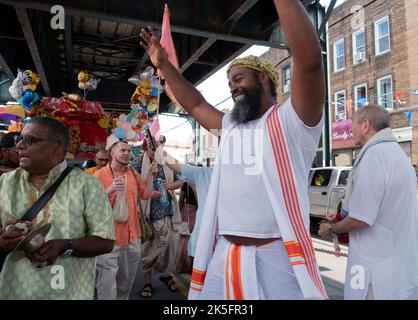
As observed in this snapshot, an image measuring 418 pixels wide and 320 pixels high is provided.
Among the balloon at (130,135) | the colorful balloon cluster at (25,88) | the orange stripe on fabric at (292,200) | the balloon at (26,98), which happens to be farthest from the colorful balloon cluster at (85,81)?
the orange stripe on fabric at (292,200)

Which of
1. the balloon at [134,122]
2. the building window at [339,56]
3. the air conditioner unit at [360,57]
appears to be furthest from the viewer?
the building window at [339,56]

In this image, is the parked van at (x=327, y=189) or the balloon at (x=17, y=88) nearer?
the balloon at (x=17, y=88)

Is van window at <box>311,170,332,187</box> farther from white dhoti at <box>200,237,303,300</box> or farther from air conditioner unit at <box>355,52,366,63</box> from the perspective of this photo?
air conditioner unit at <box>355,52,366,63</box>

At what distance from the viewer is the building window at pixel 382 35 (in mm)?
20391

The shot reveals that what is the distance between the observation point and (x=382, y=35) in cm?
2089

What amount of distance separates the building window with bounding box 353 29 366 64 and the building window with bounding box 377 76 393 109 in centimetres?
204

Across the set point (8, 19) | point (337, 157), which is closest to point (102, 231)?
point (8, 19)

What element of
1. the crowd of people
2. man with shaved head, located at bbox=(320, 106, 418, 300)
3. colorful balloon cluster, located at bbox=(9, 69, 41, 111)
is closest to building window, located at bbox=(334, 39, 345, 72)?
colorful balloon cluster, located at bbox=(9, 69, 41, 111)

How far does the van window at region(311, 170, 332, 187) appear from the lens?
11.1 metres

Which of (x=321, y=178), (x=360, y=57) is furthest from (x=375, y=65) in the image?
(x=321, y=178)

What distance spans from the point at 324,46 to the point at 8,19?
6.00 m

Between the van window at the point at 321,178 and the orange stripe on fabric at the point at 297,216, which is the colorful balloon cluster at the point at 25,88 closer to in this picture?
the orange stripe on fabric at the point at 297,216

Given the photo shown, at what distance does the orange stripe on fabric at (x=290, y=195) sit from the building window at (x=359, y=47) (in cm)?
2309

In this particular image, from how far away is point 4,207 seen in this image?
77.7 inches
